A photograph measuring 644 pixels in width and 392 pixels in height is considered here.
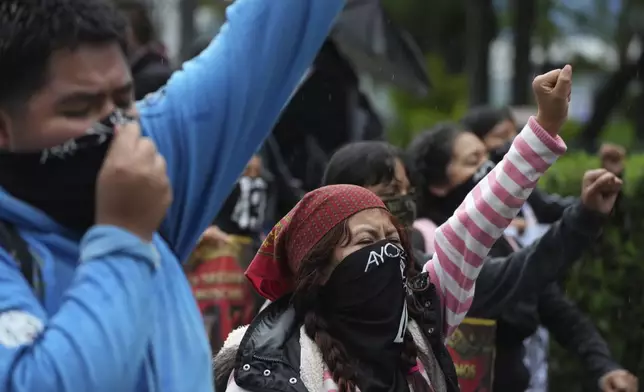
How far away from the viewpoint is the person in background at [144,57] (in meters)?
5.96

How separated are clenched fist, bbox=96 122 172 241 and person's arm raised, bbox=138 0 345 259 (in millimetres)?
198

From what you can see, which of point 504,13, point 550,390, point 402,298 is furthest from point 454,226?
point 504,13

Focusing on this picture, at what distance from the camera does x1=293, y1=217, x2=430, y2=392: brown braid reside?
288cm

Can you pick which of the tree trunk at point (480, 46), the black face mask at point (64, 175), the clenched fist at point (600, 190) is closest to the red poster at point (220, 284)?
the clenched fist at point (600, 190)

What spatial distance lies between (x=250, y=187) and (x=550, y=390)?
2.06m

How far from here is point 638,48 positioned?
1540 cm

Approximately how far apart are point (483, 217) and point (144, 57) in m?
4.60

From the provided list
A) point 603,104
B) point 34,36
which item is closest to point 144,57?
point 34,36

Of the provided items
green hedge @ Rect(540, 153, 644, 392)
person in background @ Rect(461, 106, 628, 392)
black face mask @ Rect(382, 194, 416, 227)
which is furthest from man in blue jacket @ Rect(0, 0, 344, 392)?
green hedge @ Rect(540, 153, 644, 392)

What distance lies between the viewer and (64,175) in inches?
68.3

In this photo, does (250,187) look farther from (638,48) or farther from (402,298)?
(638,48)

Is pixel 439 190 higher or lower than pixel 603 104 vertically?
higher

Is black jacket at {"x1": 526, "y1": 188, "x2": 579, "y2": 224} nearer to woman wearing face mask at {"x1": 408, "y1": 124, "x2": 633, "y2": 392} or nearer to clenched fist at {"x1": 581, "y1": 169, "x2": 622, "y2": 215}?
woman wearing face mask at {"x1": 408, "y1": 124, "x2": 633, "y2": 392}

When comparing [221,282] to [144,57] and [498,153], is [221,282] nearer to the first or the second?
[144,57]
